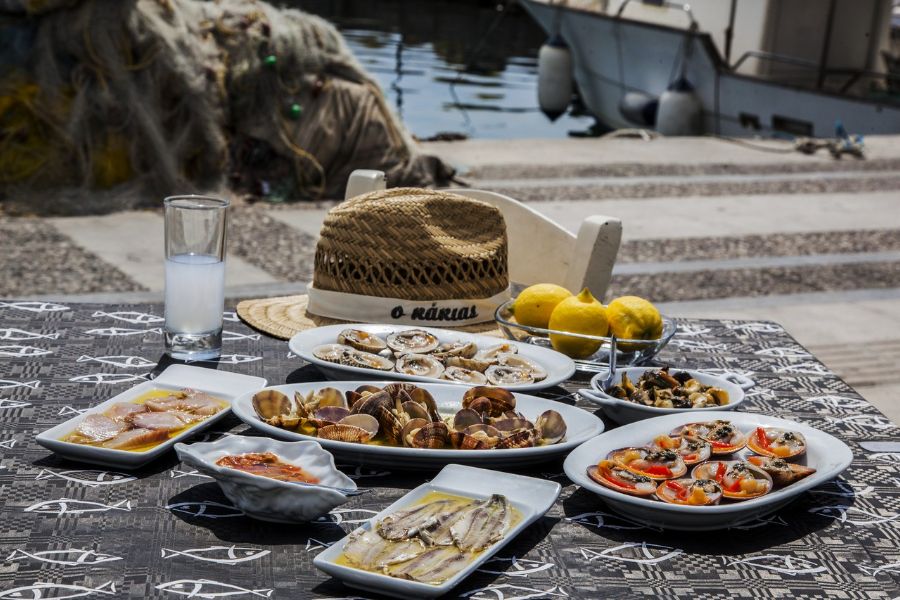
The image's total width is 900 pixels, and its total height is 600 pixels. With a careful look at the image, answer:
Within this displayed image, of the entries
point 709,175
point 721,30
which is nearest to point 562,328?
point 709,175

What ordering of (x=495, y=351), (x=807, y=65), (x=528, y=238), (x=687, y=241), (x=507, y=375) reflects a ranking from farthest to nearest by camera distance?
(x=807, y=65)
(x=687, y=241)
(x=528, y=238)
(x=495, y=351)
(x=507, y=375)

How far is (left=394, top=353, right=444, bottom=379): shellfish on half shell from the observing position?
6.63 feet

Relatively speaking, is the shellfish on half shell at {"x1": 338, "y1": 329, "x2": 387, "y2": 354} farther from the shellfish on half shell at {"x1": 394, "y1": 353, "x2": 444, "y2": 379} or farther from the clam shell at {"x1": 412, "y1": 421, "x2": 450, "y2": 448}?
the clam shell at {"x1": 412, "y1": 421, "x2": 450, "y2": 448}

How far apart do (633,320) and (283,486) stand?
3.20 feet

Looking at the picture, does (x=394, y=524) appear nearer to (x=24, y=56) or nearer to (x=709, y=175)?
(x=24, y=56)

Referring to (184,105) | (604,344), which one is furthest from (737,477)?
(184,105)

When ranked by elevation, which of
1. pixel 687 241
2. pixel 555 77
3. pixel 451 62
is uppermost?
pixel 687 241

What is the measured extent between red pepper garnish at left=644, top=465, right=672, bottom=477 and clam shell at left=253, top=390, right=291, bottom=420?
56cm

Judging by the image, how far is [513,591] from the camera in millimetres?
1355

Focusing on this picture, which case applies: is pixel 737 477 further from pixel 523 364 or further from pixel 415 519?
pixel 523 364

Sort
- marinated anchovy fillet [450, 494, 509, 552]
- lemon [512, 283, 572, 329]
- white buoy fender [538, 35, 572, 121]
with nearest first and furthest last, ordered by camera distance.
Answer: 1. marinated anchovy fillet [450, 494, 509, 552]
2. lemon [512, 283, 572, 329]
3. white buoy fender [538, 35, 572, 121]

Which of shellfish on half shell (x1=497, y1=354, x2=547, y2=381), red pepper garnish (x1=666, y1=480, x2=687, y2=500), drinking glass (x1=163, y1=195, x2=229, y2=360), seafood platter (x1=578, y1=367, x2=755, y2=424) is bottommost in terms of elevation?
shellfish on half shell (x1=497, y1=354, x2=547, y2=381)

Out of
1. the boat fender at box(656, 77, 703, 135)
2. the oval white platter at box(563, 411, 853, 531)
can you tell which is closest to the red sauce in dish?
the oval white platter at box(563, 411, 853, 531)

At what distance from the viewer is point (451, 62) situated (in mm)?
26375
